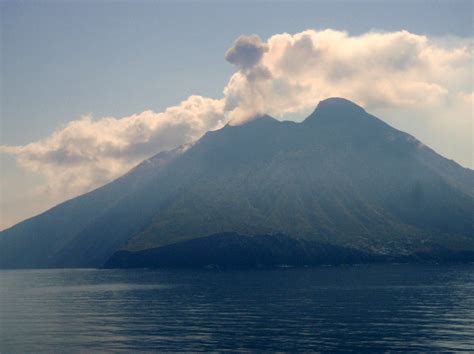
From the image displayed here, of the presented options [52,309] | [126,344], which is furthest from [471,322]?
[52,309]

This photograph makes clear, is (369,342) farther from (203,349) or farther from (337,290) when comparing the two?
(337,290)

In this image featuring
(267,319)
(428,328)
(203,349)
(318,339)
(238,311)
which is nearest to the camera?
(203,349)

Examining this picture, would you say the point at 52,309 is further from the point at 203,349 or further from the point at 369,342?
the point at 369,342

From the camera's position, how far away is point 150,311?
141m

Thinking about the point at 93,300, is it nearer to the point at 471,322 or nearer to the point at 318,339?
the point at 318,339

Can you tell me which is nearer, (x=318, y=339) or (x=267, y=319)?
(x=318, y=339)

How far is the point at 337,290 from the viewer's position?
607 feet

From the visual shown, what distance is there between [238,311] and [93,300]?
63715mm

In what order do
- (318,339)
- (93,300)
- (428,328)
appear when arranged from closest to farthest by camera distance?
(318,339) → (428,328) → (93,300)

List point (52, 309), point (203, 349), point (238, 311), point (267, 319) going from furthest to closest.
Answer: point (52, 309)
point (238, 311)
point (267, 319)
point (203, 349)

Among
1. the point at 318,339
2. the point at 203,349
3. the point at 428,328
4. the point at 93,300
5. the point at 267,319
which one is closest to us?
the point at 203,349

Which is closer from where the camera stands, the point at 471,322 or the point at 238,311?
the point at 471,322

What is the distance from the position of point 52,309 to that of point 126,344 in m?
67.5

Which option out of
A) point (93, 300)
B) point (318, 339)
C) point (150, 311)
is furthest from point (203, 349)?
point (93, 300)
